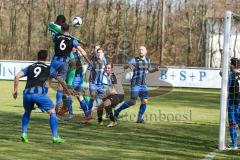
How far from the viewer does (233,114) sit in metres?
11.4

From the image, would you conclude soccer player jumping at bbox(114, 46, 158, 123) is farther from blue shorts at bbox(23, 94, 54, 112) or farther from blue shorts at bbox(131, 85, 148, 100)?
blue shorts at bbox(23, 94, 54, 112)

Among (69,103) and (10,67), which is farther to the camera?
(10,67)

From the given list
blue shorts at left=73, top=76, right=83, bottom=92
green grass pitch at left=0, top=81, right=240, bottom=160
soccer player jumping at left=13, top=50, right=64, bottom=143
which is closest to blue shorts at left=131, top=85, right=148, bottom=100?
green grass pitch at left=0, top=81, right=240, bottom=160

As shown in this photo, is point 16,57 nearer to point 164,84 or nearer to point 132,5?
point 132,5

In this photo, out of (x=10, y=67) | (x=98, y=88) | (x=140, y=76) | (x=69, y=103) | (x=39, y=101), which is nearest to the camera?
(x=39, y=101)

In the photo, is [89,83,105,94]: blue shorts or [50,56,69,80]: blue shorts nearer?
[50,56,69,80]: blue shorts

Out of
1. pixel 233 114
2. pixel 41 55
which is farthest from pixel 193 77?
pixel 41 55

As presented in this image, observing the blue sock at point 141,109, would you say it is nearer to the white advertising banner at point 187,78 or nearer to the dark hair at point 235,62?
the dark hair at point 235,62

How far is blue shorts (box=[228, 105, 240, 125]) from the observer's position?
11.4m

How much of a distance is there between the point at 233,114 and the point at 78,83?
5.85 metres

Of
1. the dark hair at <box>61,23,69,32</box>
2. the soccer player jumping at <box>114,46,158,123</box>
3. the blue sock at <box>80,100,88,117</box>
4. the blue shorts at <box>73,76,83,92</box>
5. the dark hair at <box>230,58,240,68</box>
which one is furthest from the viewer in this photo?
the blue shorts at <box>73,76,83,92</box>

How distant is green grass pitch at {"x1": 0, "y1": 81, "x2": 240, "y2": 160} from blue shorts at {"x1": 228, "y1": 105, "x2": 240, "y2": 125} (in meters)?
0.65

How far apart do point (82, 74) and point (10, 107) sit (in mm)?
3981

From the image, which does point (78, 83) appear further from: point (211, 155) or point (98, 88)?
point (211, 155)
